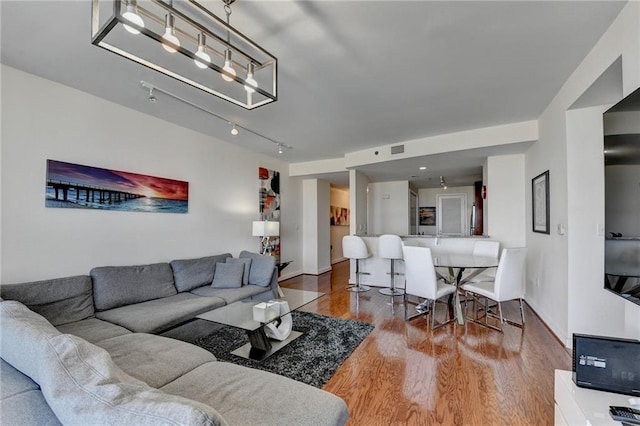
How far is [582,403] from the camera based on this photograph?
51.2 inches

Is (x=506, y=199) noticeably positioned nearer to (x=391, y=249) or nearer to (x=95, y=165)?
(x=391, y=249)

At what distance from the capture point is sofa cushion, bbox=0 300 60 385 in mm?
1053

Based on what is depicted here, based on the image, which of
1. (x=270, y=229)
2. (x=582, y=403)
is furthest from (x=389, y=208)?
(x=582, y=403)

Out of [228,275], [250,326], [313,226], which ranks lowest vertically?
[250,326]

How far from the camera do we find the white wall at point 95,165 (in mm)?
2418

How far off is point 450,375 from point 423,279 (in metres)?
1.20

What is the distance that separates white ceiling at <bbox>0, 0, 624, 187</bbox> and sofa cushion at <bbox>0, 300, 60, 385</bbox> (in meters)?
1.90

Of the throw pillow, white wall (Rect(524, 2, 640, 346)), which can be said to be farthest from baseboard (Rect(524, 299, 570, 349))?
the throw pillow

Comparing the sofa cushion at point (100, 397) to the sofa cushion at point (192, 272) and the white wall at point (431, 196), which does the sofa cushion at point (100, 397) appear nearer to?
the sofa cushion at point (192, 272)

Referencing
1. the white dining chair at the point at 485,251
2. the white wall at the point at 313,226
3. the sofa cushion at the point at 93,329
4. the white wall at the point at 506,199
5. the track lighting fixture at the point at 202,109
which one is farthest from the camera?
the white wall at the point at 313,226

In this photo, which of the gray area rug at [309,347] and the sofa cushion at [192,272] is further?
the sofa cushion at [192,272]

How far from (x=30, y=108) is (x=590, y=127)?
17.1ft

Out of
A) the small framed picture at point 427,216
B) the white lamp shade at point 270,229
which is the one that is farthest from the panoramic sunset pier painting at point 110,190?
the small framed picture at point 427,216

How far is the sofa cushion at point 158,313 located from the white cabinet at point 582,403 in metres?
2.80
